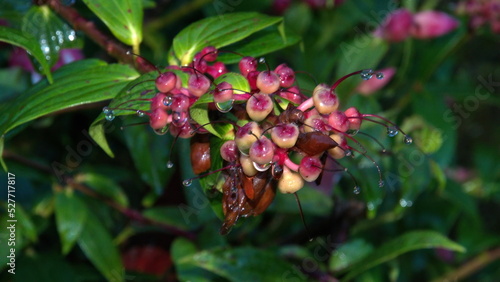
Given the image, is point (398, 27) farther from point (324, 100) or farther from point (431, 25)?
point (324, 100)

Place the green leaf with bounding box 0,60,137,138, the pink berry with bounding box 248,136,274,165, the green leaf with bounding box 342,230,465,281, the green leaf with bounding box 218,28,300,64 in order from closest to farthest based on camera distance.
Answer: the pink berry with bounding box 248,136,274,165 → the green leaf with bounding box 0,60,137,138 → the green leaf with bounding box 218,28,300,64 → the green leaf with bounding box 342,230,465,281

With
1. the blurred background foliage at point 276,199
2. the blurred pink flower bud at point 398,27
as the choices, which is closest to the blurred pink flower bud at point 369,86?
the blurred background foliage at point 276,199

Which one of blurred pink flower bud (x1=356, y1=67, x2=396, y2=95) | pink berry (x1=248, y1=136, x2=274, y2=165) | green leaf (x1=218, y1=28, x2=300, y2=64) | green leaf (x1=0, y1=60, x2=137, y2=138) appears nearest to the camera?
pink berry (x1=248, y1=136, x2=274, y2=165)

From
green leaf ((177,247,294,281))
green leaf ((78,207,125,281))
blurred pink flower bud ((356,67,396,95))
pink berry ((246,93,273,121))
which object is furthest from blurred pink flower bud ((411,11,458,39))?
pink berry ((246,93,273,121))

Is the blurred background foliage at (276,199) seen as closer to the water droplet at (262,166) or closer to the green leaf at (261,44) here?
the green leaf at (261,44)

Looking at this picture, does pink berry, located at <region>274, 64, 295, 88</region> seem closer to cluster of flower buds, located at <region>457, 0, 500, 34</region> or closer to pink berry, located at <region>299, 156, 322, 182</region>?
pink berry, located at <region>299, 156, 322, 182</region>

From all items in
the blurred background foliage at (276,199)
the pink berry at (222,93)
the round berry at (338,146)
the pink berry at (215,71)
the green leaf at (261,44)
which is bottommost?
the blurred background foliage at (276,199)

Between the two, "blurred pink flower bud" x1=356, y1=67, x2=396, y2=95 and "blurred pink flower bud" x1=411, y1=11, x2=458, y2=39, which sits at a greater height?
"blurred pink flower bud" x1=411, y1=11, x2=458, y2=39
